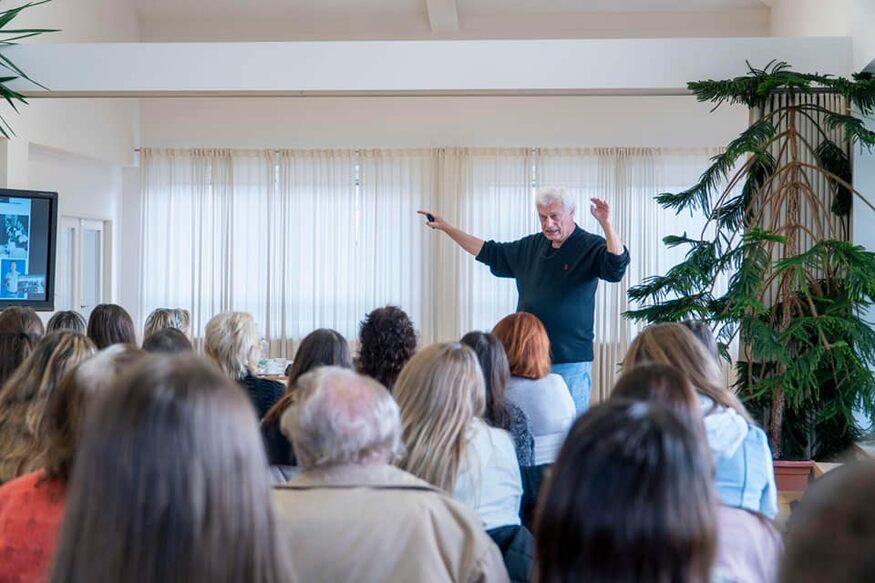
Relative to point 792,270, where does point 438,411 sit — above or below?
below

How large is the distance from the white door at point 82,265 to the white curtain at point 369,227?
40 centimetres

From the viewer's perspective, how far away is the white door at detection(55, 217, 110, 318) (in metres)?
9.05

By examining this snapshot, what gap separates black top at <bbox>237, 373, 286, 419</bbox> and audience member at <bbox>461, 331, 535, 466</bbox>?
107 cm

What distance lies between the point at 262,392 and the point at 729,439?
2.11 m

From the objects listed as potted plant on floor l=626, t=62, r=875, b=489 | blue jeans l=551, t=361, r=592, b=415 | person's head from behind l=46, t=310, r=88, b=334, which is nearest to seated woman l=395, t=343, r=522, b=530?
blue jeans l=551, t=361, r=592, b=415

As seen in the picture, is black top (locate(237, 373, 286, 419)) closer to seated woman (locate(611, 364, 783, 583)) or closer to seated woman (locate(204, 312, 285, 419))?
seated woman (locate(204, 312, 285, 419))

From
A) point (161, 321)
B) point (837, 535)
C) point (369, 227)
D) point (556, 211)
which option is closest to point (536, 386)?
point (556, 211)

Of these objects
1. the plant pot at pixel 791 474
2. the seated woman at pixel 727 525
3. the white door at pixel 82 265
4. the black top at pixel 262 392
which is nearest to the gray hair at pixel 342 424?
the seated woman at pixel 727 525

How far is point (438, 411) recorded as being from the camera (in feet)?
8.13

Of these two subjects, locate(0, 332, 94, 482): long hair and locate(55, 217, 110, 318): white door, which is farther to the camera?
locate(55, 217, 110, 318): white door

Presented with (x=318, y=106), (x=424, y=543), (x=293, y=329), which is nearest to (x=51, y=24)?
(x=318, y=106)

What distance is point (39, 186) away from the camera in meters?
8.41

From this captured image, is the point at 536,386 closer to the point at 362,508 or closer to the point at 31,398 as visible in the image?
the point at 31,398

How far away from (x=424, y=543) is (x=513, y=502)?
89 centimetres
